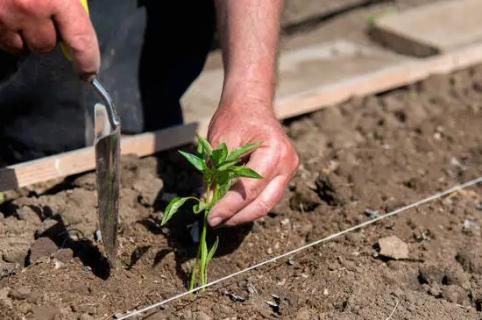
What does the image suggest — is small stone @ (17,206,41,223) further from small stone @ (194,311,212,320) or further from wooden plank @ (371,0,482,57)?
wooden plank @ (371,0,482,57)

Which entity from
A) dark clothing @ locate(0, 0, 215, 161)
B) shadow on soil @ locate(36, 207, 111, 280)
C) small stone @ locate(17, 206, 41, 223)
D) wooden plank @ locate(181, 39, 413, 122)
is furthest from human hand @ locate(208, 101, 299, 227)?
wooden plank @ locate(181, 39, 413, 122)

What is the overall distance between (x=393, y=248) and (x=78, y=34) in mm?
1119

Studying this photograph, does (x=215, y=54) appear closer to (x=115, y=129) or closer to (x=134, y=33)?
(x=134, y=33)

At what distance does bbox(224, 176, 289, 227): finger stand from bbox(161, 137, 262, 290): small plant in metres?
0.07

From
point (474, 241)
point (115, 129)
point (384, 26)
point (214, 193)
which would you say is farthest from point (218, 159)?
point (384, 26)

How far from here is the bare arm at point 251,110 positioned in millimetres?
2213

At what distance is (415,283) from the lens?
95.4 inches

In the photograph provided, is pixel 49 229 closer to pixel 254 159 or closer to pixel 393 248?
pixel 254 159

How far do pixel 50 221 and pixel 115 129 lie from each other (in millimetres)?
527

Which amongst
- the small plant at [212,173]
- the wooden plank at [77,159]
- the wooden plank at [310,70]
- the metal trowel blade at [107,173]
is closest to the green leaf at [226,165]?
the small plant at [212,173]

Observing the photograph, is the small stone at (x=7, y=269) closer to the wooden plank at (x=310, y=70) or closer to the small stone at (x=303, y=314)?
the small stone at (x=303, y=314)

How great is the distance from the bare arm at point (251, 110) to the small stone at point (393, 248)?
16.0 inches

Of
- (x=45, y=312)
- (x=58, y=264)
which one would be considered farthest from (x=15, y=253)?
(x=45, y=312)

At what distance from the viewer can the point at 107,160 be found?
2127 millimetres
